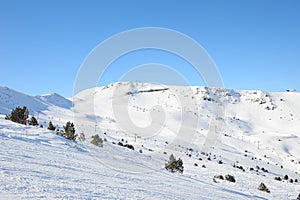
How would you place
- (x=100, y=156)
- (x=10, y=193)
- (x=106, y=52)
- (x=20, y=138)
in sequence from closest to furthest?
1. (x=10, y=193)
2. (x=20, y=138)
3. (x=100, y=156)
4. (x=106, y=52)

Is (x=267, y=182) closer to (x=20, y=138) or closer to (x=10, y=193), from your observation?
(x=20, y=138)

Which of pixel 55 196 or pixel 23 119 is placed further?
pixel 23 119

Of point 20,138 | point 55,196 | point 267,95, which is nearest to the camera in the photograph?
point 55,196

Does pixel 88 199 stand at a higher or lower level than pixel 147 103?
lower

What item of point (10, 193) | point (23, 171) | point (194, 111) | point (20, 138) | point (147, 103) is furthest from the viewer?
point (147, 103)

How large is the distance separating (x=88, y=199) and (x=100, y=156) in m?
7.08

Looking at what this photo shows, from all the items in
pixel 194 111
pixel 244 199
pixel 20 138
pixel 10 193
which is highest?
pixel 194 111

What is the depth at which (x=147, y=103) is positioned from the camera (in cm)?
8756

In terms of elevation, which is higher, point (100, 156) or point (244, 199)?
point (100, 156)

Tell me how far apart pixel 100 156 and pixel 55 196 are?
7366 mm

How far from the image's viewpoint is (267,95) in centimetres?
10788

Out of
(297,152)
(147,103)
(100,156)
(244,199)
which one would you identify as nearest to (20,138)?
(100,156)

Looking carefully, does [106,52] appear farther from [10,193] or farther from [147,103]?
[147,103]

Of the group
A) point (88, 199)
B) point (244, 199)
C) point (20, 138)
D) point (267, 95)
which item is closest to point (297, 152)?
point (244, 199)
